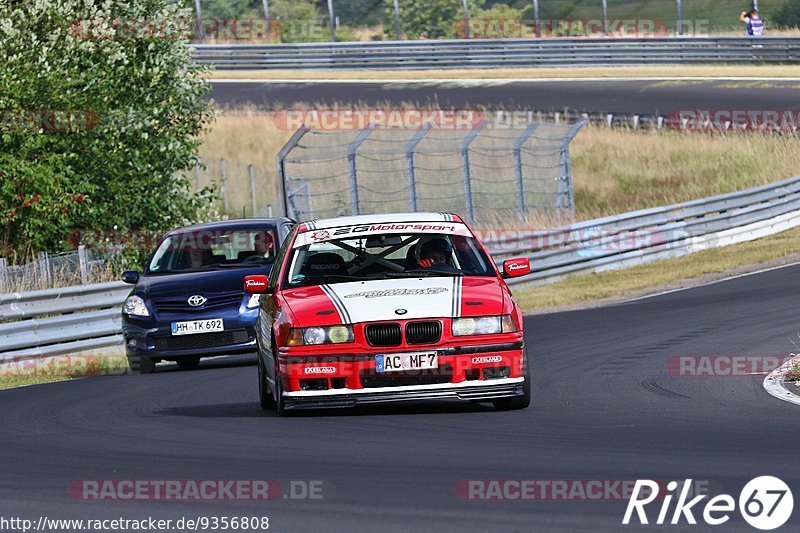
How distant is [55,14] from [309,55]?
25823 mm

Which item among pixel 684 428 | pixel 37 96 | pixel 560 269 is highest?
pixel 37 96

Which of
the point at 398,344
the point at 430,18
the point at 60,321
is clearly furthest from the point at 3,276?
the point at 430,18

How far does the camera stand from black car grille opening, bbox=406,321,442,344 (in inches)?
380

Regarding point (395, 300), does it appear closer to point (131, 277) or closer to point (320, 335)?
point (320, 335)

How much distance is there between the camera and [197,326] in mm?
14930

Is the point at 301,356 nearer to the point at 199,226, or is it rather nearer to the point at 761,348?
the point at 761,348

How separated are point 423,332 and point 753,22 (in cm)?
3579

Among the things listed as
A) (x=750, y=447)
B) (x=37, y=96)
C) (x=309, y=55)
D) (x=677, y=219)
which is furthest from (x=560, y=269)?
(x=309, y=55)

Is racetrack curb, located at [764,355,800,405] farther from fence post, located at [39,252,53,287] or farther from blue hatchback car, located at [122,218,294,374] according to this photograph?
fence post, located at [39,252,53,287]

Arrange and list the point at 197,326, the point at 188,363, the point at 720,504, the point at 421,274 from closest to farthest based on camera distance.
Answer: the point at 720,504 → the point at 421,274 → the point at 197,326 → the point at 188,363

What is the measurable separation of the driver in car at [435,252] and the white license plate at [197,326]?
4.50m

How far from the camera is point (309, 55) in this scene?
48.2m

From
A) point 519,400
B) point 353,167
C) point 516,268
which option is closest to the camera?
point 519,400

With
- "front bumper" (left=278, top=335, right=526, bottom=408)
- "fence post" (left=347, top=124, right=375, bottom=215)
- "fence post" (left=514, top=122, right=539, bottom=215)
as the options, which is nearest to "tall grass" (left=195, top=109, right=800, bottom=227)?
"fence post" (left=514, top=122, right=539, bottom=215)
